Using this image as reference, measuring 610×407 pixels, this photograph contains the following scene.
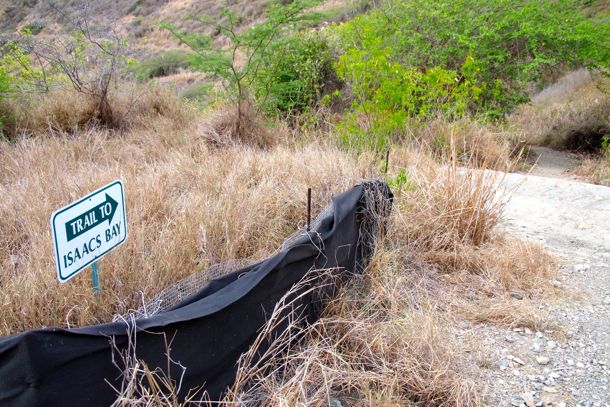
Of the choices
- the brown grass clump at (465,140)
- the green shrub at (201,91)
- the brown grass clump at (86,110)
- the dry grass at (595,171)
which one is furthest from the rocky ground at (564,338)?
the brown grass clump at (86,110)

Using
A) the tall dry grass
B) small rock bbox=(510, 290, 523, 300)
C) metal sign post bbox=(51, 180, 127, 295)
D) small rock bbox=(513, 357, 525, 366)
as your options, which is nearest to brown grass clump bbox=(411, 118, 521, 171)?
the tall dry grass

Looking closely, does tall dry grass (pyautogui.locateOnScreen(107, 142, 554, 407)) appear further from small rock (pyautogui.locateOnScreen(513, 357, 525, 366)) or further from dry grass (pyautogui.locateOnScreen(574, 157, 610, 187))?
dry grass (pyautogui.locateOnScreen(574, 157, 610, 187))

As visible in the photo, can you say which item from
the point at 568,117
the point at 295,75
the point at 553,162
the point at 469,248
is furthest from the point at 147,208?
the point at 568,117

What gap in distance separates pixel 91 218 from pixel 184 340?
2.30ft

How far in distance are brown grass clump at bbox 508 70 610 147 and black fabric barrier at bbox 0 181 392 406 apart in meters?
9.77

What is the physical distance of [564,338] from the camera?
11.6ft

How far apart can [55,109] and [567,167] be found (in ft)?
31.2

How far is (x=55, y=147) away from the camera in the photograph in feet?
22.6

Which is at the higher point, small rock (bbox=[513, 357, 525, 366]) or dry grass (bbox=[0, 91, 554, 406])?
dry grass (bbox=[0, 91, 554, 406])

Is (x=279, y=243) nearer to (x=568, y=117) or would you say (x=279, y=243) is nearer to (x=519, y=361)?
(x=519, y=361)

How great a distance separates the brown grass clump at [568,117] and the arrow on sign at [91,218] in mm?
10575

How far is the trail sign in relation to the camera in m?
2.26

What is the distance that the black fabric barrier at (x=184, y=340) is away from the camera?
74.0 inches

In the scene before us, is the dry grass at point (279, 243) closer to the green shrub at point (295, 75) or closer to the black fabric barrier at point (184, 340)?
the black fabric barrier at point (184, 340)
